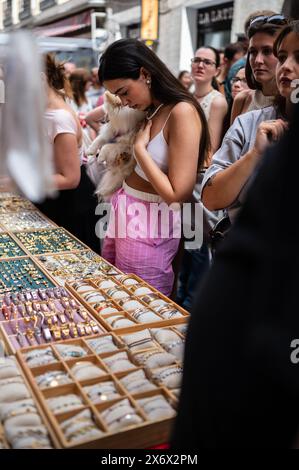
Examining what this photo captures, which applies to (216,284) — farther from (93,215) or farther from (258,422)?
(93,215)

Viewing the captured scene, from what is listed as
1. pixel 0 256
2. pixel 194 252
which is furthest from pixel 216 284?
pixel 194 252

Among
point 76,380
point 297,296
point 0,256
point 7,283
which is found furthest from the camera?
point 0,256

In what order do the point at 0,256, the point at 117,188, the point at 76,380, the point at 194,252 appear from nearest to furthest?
the point at 76,380 < the point at 0,256 < the point at 117,188 < the point at 194,252

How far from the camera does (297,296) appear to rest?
0.48 meters

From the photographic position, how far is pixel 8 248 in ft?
7.29

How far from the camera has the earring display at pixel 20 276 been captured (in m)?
1.76

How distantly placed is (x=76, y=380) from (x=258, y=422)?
66 centimetres

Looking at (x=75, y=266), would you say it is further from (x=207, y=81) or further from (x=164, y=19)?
(x=164, y=19)

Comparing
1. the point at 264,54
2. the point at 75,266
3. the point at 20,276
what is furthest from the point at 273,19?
A: the point at 20,276

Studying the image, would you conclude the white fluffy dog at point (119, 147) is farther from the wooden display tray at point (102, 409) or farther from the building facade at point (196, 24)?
the building facade at point (196, 24)

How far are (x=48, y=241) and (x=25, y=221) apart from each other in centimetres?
41

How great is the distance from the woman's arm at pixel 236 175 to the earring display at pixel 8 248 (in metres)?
0.96

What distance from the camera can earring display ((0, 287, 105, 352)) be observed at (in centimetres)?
135

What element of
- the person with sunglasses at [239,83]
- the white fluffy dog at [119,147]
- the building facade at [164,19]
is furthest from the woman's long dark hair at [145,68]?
the person with sunglasses at [239,83]
